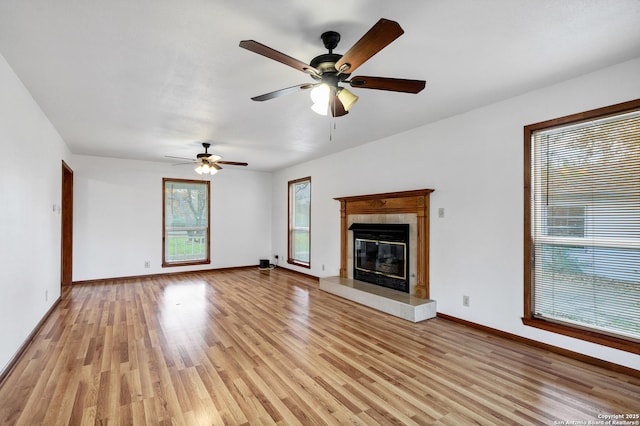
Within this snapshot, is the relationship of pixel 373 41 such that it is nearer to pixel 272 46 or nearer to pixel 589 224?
pixel 272 46

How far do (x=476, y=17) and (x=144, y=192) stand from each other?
690cm

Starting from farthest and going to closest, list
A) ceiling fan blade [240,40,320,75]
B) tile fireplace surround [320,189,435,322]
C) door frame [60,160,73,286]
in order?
door frame [60,160,73,286], tile fireplace surround [320,189,435,322], ceiling fan blade [240,40,320,75]

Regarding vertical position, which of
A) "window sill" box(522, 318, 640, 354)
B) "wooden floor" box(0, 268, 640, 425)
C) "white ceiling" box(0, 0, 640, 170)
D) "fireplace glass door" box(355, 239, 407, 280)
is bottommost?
"wooden floor" box(0, 268, 640, 425)

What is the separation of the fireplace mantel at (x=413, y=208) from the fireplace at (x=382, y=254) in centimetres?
23

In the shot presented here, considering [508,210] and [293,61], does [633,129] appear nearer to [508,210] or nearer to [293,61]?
[508,210]

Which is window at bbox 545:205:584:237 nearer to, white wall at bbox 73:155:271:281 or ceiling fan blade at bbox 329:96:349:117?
ceiling fan blade at bbox 329:96:349:117

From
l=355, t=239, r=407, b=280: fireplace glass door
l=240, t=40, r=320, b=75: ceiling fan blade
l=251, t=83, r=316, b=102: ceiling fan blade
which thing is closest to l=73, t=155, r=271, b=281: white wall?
l=355, t=239, r=407, b=280: fireplace glass door

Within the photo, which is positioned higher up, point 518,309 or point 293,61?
point 293,61

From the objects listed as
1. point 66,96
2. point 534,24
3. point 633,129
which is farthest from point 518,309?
point 66,96

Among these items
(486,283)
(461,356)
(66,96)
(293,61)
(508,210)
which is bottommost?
(461,356)

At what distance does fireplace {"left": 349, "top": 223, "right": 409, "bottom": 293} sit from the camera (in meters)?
4.52

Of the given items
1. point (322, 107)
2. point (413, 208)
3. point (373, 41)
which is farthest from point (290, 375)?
point (413, 208)

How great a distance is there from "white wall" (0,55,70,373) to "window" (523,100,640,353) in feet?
16.0

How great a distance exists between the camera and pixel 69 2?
182cm
